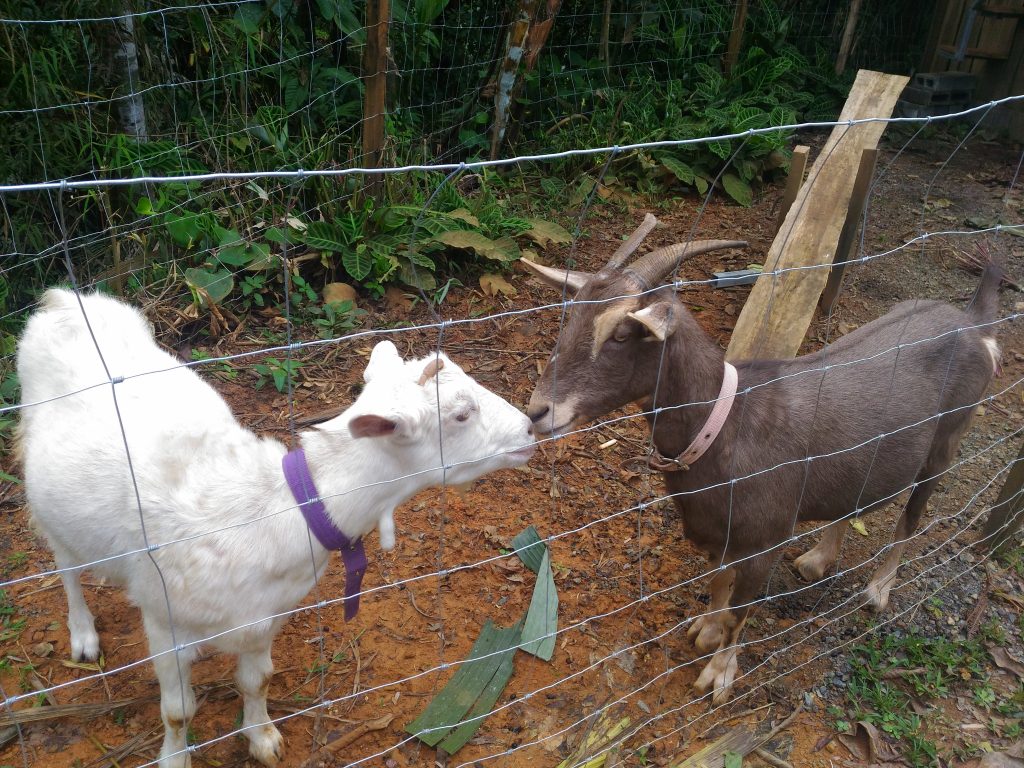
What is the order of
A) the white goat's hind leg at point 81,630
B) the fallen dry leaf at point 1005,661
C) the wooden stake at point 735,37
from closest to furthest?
the white goat's hind leg at point 81,630 → the fallen dry leaf at point 1005,661 → the wooden stake at point 735,37

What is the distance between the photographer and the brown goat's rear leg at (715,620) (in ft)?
11.7

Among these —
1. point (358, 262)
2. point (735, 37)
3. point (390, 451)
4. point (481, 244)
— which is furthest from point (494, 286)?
point (735, 37)

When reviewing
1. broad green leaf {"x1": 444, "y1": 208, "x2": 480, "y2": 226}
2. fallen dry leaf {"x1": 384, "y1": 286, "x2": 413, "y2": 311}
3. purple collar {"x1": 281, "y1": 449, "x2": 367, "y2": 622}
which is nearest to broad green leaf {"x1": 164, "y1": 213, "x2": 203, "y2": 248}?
fallen dry leaf {"x1": 384, "y1": 286, "x2": 413, "y2": 311}

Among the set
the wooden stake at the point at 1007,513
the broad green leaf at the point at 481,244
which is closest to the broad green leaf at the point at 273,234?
the broad green leaf at the point at 481,244

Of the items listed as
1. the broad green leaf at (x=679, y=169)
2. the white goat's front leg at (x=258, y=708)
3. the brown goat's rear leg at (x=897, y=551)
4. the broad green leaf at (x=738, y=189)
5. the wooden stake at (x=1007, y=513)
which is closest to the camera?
the white goat's front leg at (x=258, y=708)

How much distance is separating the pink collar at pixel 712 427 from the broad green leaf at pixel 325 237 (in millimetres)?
2945

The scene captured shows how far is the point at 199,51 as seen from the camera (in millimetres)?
5863

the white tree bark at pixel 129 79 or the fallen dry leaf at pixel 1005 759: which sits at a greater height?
the white tree bark at pixel 129 79

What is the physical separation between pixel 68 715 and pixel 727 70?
7950mm

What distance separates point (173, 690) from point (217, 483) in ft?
2.39

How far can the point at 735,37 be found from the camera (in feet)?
27.1

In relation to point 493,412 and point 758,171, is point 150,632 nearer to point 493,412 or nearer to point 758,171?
point 493,412

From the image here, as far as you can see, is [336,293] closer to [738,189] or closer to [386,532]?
[386,532]

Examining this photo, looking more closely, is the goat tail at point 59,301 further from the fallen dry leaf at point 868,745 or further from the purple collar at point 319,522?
the fallen dry leaf at point 868,745
